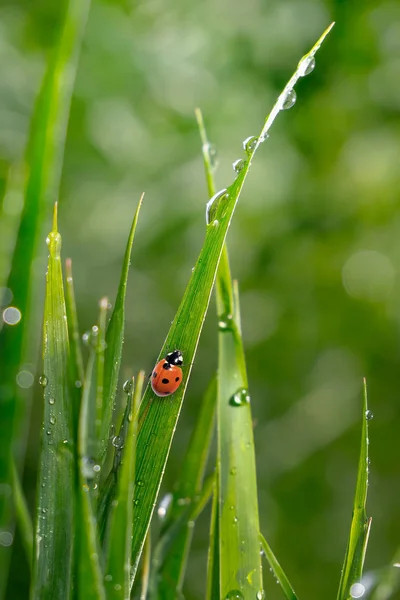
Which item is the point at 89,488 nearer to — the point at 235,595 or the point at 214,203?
the point at 235,595

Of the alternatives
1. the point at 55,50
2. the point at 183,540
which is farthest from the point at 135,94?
the point at 183,540

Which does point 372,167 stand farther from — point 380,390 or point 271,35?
point 380,390

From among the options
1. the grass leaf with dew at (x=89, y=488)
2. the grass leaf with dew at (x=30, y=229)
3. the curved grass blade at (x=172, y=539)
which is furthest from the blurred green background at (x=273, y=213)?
the grass leaf with dew at (x=89, y=488)

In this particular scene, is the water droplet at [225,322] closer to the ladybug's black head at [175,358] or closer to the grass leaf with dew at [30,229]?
the ladybug's black head at [175,358]

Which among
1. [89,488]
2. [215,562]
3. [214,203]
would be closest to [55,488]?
[89,488]

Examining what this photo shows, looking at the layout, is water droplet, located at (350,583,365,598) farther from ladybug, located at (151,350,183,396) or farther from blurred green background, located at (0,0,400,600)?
blurred green background, located at (0,0,400,600)

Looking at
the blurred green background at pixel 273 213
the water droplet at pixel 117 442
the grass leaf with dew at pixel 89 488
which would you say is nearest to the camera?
the grass leaf with dew at pixel 89 488
